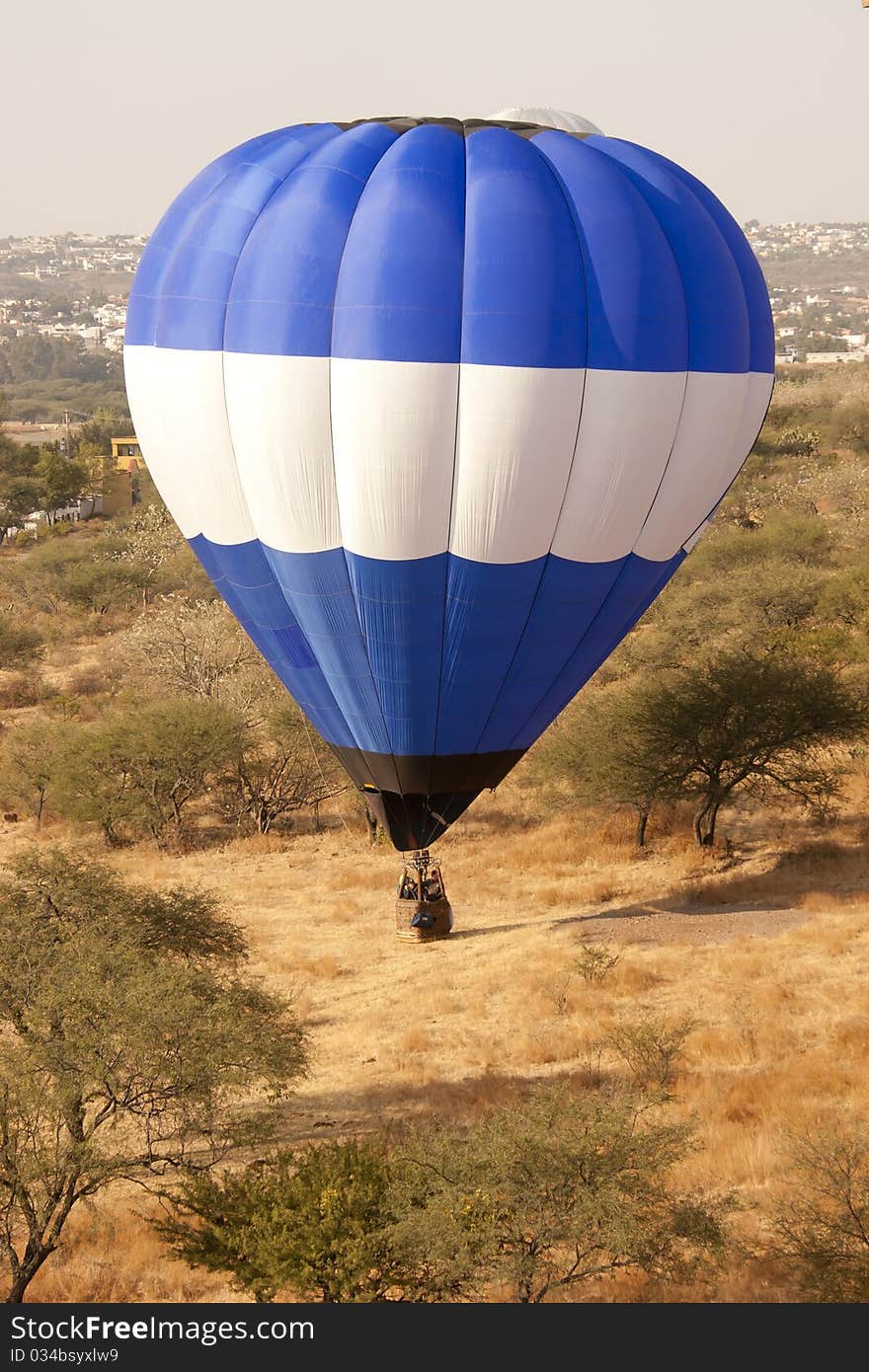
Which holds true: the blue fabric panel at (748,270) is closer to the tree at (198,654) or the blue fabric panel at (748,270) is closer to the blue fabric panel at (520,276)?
the blue fabric panel at (520,276)

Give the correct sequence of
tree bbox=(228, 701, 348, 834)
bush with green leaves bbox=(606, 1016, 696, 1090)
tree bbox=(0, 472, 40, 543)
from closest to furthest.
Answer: bush with green leaves bbox=(606, 1016, 696, 1090) → tree bbox=(228, 701, 348, 834) → tree bbox=(0, 472, 40, 543)

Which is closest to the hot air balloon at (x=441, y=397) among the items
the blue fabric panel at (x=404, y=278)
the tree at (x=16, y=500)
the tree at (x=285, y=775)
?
the blue fabric panel at (x=404, y=278)

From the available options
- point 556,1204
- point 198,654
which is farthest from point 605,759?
point 556,1204

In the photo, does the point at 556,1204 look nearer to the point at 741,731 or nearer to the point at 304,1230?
the point at 304,1230

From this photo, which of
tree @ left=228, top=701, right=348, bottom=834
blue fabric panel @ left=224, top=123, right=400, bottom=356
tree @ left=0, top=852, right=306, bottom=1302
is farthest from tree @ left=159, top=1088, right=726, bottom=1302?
tree @ left=228, top=701, right=348, bottom=834

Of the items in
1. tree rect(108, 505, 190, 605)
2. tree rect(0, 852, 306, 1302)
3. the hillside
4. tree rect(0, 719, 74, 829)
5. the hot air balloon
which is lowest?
tree rect(108, 505, 190, 605)

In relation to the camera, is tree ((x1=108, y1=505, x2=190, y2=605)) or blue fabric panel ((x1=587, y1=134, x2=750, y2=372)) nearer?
blue fabric panel ((x1=587, y1=134, x2=750, y2=372))

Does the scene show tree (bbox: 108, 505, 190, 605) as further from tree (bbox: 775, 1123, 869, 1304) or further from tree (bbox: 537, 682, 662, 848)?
tree (bbox: 775, 1123, 869, 1304)
